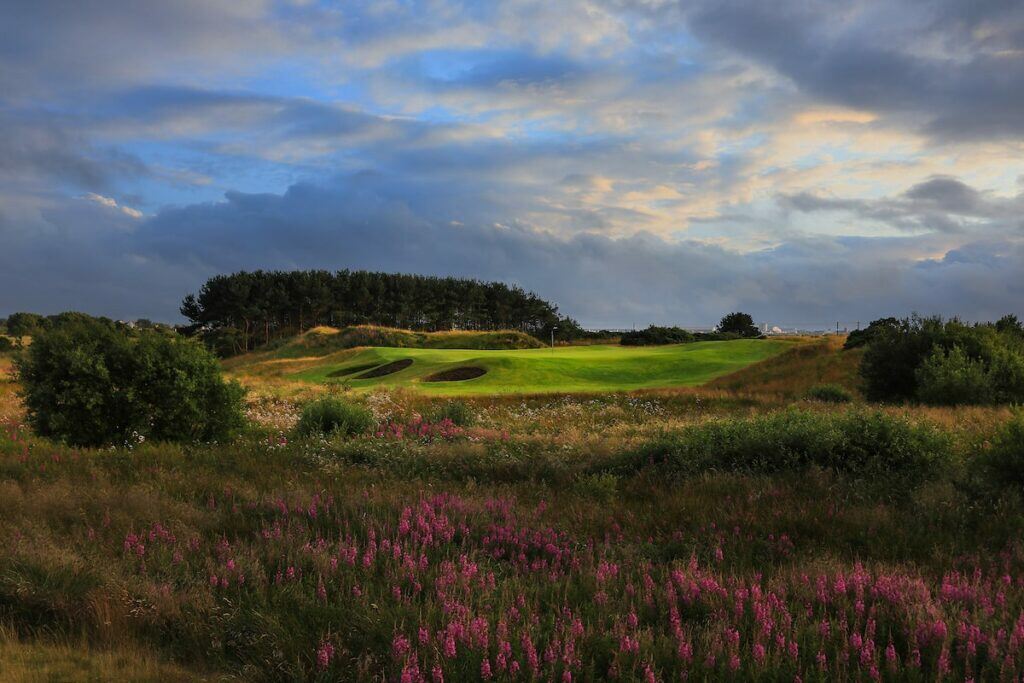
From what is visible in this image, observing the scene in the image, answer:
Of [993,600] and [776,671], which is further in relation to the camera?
[993,600]

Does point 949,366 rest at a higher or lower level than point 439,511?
higher

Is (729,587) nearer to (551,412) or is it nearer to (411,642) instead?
(411,642)

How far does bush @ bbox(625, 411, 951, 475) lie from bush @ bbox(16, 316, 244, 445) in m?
8.58

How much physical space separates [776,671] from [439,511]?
13.0 ft

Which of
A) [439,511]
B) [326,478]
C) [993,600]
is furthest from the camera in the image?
[326,478]

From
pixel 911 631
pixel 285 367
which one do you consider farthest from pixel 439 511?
pixel 285 367

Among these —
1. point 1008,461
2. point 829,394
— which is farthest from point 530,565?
point 829,394

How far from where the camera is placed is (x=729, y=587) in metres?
4.73

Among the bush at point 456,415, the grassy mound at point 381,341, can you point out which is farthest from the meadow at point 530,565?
the grassy mound at point 381,341

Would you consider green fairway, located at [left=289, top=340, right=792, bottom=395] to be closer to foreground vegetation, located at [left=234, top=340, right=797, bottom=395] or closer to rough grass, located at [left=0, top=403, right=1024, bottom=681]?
foreground vegetation, located at [left=234, top=340, right=797, bottom=395]

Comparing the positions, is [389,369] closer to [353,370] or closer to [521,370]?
[353,370]

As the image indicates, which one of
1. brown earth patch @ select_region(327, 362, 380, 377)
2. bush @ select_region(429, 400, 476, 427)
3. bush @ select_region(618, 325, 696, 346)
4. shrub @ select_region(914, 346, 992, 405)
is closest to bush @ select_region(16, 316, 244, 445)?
bush @ select_region(429, 400, 476, 427)

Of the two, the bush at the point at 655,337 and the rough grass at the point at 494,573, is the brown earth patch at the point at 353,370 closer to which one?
the bush at the point at 655,337

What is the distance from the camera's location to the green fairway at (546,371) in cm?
3375
